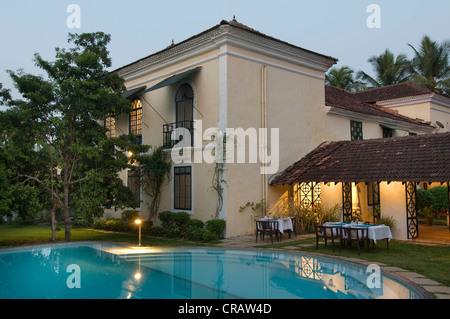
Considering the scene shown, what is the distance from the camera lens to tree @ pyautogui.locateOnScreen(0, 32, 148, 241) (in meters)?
Result: 14.1

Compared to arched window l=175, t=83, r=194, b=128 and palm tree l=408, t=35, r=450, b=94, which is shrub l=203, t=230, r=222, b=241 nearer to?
arched window l=175, t=83, r=194, b=128

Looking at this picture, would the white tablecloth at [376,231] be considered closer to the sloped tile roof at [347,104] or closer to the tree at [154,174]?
the tree at [154,174]

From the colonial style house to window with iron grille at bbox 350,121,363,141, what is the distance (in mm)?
1424

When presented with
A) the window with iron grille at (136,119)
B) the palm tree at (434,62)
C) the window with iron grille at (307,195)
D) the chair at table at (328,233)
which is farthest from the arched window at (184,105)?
the palm tree at (434,62)

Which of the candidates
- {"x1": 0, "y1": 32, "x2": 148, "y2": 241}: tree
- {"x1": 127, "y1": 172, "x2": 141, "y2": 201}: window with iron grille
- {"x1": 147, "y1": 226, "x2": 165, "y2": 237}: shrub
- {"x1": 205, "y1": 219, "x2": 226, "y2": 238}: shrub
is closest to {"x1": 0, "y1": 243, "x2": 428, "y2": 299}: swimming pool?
{"x1": 205, "y1": 219, "x2": 226, "y2": 238}: shrub

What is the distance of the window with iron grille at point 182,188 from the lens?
1753 centimetres

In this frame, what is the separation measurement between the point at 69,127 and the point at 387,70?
37.8m

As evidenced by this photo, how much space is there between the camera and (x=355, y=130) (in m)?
22.3

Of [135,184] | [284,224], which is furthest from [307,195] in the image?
[135,184]

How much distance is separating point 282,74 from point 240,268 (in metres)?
10.6

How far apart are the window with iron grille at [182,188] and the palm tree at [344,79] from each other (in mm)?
33822

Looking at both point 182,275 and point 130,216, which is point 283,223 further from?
point 130,216
